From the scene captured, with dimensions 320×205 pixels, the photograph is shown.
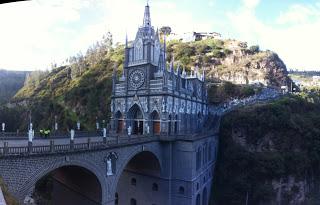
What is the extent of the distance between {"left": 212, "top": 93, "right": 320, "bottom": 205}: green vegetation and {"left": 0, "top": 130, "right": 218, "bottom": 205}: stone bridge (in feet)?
8.50

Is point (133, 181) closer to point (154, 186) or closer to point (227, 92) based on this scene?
point (154, 186)

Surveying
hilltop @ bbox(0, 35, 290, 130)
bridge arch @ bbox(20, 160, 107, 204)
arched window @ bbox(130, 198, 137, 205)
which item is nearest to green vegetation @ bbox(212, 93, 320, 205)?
hilltop @ bbox(0, 35, 290, 130)

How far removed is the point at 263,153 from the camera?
136 feet

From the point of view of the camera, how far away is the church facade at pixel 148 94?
108 ft

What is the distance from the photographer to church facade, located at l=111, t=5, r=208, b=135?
3300cm

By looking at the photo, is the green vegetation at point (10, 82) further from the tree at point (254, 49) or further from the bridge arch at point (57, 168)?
the bridge arch at point (57, 168)

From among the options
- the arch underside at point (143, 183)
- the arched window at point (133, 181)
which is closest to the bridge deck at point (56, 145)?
the arch underside at point (143, 183)

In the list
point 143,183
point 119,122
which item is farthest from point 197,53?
point 143,183

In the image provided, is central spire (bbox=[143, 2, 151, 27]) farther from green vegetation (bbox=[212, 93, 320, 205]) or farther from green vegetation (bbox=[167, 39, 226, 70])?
green vegetation (bbox=[167, 39, 226, 70])

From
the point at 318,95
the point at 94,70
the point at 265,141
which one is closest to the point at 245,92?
the point at 265,141

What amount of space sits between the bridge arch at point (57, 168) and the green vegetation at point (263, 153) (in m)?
23.6

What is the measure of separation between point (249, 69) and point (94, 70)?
42482 mm

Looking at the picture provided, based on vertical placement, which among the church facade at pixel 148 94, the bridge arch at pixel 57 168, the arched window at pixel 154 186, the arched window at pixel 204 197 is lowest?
the arched window at pixel 204 197

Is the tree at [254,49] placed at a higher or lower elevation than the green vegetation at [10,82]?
higher
